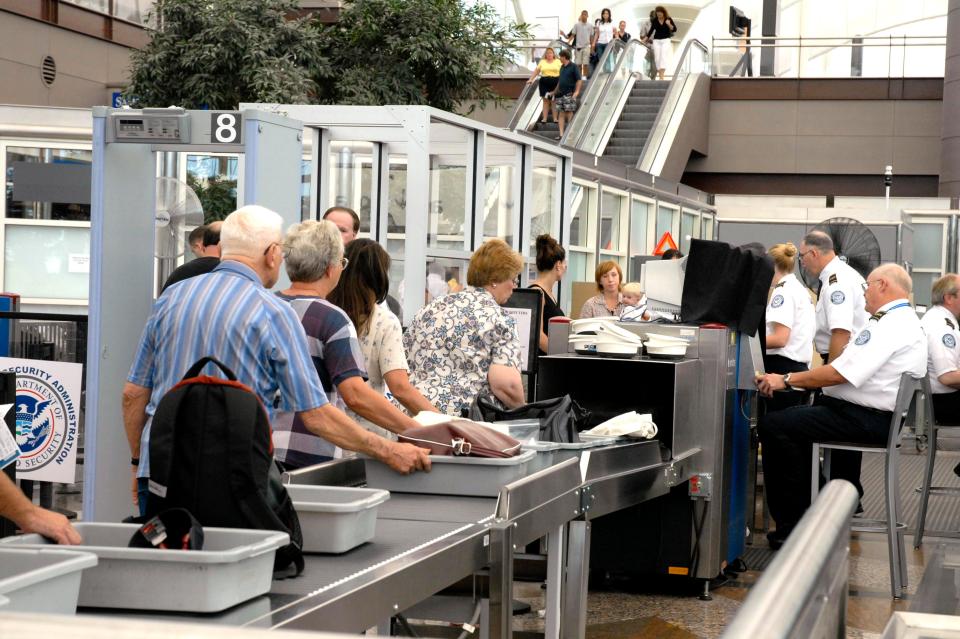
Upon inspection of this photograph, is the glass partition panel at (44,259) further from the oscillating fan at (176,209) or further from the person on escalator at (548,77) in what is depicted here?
the person on escalator at (548,77)

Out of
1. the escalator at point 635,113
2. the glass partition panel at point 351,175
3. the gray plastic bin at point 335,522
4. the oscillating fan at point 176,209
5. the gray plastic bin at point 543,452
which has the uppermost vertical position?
the escalator at point 635,113

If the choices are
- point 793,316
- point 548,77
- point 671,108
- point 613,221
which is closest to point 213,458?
point 793,316

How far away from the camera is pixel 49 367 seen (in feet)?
21.9

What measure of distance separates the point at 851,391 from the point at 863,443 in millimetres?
260

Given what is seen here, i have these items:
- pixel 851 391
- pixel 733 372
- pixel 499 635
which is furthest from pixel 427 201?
pixel 499 635

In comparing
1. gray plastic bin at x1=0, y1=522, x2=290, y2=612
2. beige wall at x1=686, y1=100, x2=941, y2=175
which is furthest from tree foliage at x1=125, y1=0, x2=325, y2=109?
gray plastic bin at x1=0, y1=522, x2=290, y2=612

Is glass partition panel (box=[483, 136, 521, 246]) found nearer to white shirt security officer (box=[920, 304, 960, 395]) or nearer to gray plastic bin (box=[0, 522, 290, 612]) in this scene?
white shirt security officer (box=[920, 304, 960, 395])

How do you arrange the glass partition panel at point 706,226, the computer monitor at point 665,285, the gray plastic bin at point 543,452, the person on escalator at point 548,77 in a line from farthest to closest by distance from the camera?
1. the person on escalator at point 548,77
2. the glass partition panel at point 706,226
3. the computer monitor at point 665,285
4. the gray plastic bin at point 543,452

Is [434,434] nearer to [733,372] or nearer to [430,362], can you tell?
[430,362]

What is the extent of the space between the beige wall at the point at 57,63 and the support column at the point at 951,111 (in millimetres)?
14605

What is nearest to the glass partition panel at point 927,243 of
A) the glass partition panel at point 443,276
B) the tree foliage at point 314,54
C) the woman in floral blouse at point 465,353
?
the tree foliage at point 314,54

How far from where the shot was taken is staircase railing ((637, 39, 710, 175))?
21.2 meters

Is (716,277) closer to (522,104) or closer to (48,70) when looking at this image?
(522,104)

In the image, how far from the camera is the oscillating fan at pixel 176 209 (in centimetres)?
739
